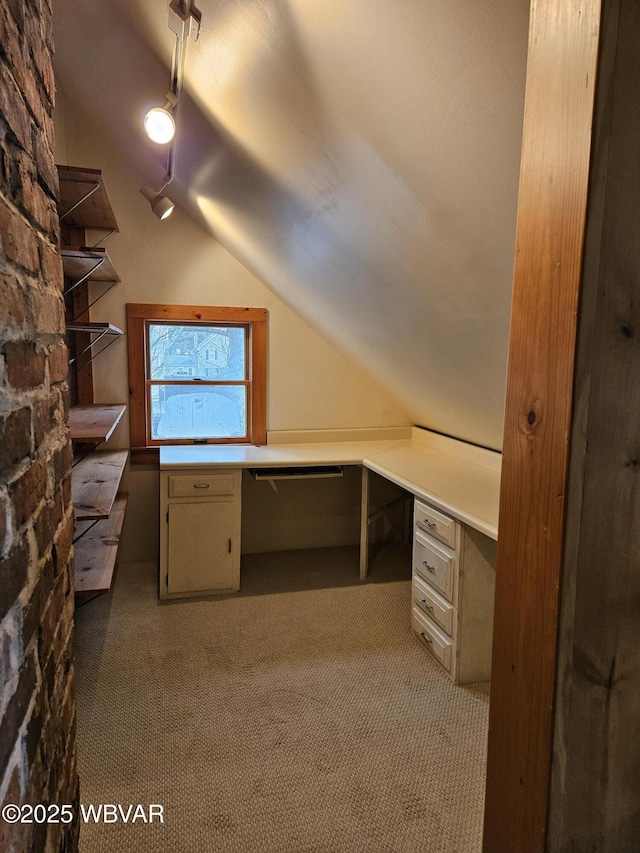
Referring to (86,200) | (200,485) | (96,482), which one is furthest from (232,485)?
(86,200)

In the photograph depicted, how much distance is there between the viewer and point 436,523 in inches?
89.1

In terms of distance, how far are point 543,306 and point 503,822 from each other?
0.77m

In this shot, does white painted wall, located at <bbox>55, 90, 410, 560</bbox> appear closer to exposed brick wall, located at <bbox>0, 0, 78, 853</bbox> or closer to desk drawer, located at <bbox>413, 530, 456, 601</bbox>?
desk drawer, located at <bbox>413, 530, 456, 601</bbox>

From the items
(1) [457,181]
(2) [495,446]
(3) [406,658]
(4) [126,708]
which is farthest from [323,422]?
(1) [457,181]

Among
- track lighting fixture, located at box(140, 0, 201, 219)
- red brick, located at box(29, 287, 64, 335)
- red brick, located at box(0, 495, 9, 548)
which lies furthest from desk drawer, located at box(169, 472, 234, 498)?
red brick, located at box(0, 495, 9, 548)

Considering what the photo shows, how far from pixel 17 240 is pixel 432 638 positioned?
231 centimetres

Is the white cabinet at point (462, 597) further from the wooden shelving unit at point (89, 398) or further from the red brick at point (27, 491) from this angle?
the red brick at point (27, 491)

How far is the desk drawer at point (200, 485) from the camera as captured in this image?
285cm

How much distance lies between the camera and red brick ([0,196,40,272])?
653mm

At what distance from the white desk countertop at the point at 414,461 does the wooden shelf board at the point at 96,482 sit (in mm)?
292

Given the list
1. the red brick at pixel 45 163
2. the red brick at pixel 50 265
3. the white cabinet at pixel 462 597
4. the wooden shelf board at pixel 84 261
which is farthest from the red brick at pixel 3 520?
the white cabinet at pixel 462 597

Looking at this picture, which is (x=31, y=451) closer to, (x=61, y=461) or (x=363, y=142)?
(x=61, y=461)

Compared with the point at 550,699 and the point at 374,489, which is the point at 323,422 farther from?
the point at 550,699

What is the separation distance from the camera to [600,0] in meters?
0.53
